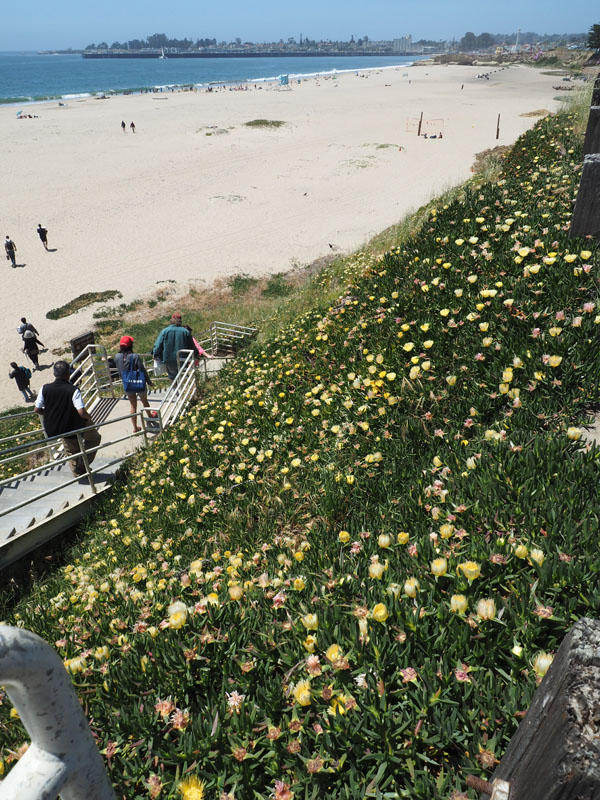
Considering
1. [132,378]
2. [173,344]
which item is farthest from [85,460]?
[173,344]

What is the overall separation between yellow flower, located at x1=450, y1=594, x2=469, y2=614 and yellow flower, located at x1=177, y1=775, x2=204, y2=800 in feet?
3.63

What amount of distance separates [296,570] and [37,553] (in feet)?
14.8

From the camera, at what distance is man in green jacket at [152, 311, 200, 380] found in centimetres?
944

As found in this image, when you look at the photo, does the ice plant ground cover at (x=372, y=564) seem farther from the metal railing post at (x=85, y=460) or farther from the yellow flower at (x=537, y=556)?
the metal railing post at (x=85, y=460)

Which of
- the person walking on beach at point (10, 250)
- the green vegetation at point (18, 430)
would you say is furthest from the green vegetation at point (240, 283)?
the person walking on beach at point (10, 250)

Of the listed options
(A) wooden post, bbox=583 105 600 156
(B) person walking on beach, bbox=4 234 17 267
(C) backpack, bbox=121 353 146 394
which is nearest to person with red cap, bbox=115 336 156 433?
(C) backpack, bbox=121 353 146 394

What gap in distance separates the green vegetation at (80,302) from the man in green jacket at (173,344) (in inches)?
474

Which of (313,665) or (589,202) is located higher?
(589,202)

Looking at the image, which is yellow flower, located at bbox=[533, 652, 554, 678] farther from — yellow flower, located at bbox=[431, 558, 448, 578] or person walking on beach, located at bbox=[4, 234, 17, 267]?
person walking on beach, located at bbox=[4, 234, 17, 267]

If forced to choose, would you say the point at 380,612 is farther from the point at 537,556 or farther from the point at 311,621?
the point at 537,556

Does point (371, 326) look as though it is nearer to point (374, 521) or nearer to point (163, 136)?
point (374, 521)

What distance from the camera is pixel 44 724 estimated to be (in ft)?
4.19

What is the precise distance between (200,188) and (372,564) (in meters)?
36.5

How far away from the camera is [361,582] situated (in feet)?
7.92
